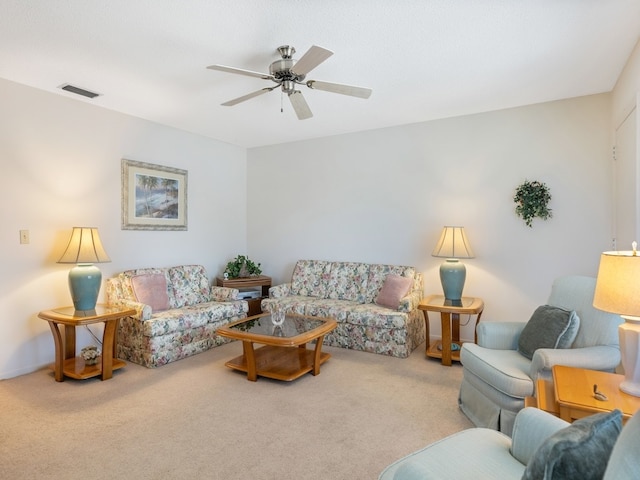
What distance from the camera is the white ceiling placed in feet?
7.04

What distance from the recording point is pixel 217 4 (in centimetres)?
209

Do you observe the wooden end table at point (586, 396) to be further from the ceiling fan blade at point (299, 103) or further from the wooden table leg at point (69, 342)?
the wooden table leg at point (69, 342)

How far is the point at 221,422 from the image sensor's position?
2.46 m

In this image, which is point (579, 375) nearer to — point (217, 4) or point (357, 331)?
point (357, 331)

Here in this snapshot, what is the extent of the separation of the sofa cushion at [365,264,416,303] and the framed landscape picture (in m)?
2.43

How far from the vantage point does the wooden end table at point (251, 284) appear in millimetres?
4832

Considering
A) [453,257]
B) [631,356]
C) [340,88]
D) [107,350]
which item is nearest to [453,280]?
[453,257]

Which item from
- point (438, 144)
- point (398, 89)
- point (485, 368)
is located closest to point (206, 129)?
point (398, 89)

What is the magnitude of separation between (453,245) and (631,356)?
2.16 m

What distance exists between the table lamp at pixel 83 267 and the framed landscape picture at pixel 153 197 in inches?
28.1

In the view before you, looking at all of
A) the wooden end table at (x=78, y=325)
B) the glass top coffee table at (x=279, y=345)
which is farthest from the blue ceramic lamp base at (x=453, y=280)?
the wooden end table at (x=78, y=325)

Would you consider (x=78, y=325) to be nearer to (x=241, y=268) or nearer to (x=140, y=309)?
(x=140, y=309)

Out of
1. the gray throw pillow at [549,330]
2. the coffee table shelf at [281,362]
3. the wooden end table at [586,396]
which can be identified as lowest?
the coffee table shelf at [281,362]

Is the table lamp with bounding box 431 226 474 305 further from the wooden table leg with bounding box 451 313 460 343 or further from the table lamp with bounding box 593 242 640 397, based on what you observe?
the table lamp with bounding box 593 242 640 397
